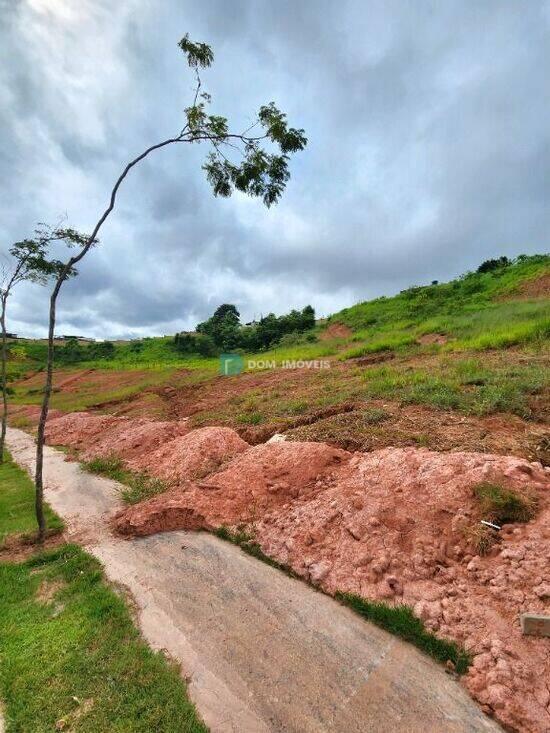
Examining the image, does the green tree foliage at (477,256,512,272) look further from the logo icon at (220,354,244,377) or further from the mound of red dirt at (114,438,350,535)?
the mound of red dirt at (114,438,350,535)

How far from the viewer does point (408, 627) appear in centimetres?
315

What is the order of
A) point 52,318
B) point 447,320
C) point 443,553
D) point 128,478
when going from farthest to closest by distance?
point 447,320, point 128,478, point 52,318, point 443,553

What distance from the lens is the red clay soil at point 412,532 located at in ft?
9.01

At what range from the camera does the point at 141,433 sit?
1073cm

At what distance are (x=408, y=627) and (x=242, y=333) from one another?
43257 millimetres

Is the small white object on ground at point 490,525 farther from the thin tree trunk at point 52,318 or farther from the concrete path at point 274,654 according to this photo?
the thin tree trunk at point 52,318

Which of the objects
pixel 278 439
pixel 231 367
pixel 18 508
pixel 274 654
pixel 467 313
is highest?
pixel 467 313

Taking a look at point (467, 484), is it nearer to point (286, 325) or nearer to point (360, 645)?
point (360, 645)

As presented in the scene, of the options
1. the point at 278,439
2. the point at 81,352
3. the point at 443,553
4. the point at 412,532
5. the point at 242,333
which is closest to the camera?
the point at 443,553

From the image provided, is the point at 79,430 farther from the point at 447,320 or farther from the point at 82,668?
the point at 447,320

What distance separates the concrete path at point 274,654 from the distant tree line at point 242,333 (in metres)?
32.5

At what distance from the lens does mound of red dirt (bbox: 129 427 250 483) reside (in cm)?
744

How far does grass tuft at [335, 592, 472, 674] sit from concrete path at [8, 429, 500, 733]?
80mm

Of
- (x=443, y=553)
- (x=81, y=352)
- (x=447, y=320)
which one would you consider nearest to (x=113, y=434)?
(x=443, y=553)
